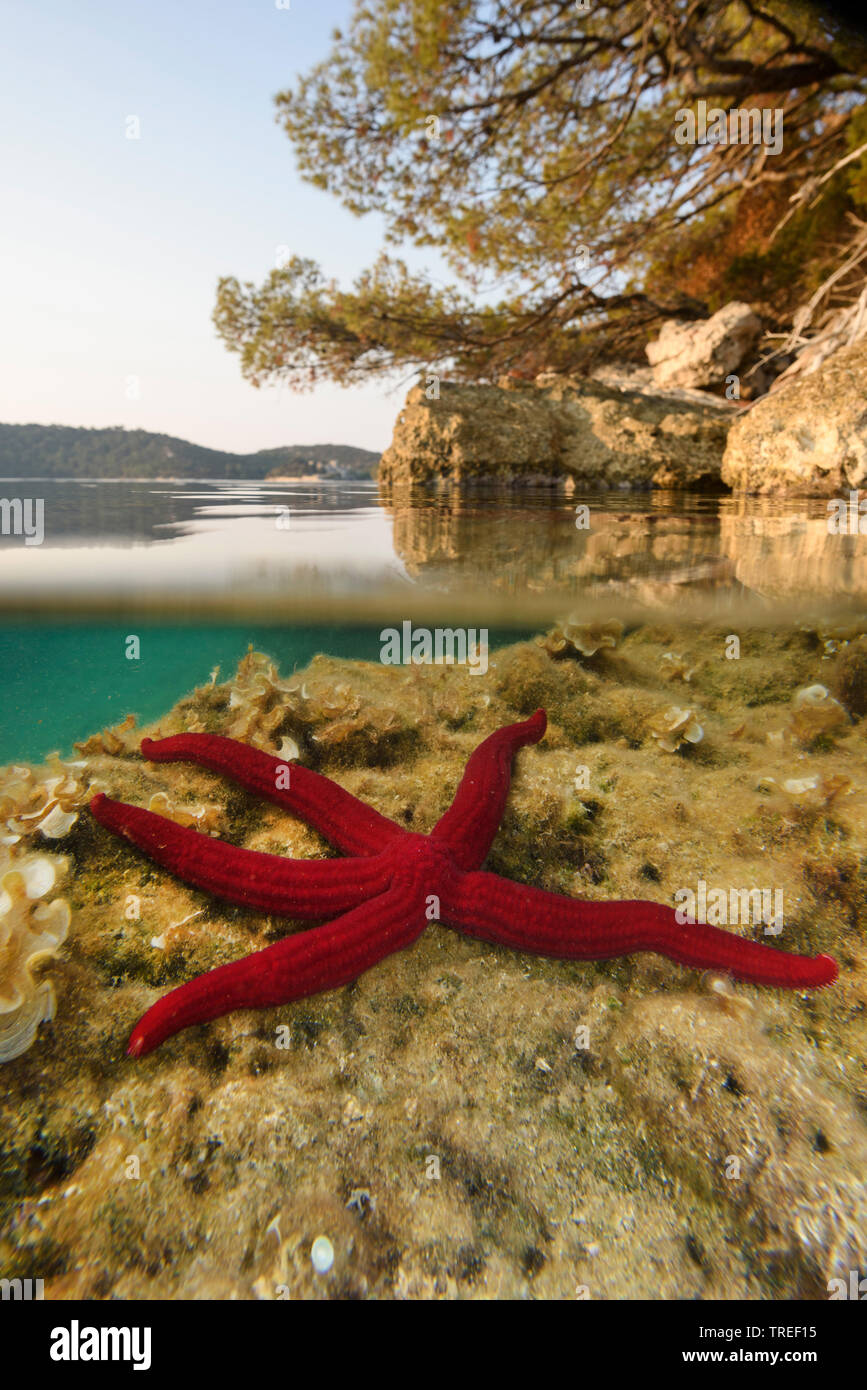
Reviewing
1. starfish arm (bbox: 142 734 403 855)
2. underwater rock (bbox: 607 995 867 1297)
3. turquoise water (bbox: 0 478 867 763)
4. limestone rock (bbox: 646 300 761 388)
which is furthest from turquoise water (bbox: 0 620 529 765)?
limestone rock (bbox: 646 300 761 388)

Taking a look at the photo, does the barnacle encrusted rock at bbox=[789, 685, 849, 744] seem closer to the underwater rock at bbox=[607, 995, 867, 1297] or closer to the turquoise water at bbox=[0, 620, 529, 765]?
the underwater rock at bbox=[607, 995, 867, 1297]

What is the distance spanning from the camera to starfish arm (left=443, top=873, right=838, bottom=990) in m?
2.24

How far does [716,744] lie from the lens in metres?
3.94

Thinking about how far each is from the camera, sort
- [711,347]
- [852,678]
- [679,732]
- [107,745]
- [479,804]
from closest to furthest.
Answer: [479,804] → [107,745] → [679,732] → [852,678] → [711,347]

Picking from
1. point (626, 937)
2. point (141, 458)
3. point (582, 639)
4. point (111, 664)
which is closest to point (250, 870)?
point (626, 937)

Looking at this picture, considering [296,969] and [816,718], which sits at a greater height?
[816,718]

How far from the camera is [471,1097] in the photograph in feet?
6.32

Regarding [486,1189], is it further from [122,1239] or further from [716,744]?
[716,744]

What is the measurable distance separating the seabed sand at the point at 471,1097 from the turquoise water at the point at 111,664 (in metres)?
2.03

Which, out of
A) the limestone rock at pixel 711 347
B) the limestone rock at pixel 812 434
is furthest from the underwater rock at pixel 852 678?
the limestone rock at pixel 711 347

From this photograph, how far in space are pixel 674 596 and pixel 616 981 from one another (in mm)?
4949

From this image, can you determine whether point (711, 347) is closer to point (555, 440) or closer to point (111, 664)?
point (555, 440)

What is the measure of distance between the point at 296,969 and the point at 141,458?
13.1 m
